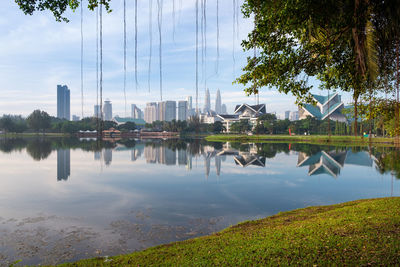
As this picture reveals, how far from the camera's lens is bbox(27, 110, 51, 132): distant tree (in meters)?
104

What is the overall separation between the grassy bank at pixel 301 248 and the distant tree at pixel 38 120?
113m

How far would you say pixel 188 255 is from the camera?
6047 mm

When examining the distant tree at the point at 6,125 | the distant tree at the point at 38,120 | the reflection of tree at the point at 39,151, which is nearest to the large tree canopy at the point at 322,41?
the reflection of tree at the point at 39,151

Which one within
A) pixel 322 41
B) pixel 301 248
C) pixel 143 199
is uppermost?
pixel 322 41

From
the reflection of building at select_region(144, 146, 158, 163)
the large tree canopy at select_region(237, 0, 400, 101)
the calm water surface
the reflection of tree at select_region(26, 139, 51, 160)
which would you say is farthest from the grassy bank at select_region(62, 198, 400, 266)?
the reflection of tree at select_region(26, 139, 51, 160)

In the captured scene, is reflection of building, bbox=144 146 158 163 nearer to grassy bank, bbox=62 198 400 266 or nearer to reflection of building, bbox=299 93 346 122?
grassy bank, bbox=62 198 400 266

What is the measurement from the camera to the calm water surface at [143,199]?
8.90 m

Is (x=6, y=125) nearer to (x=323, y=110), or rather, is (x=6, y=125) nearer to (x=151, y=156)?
(x=151, y=156)

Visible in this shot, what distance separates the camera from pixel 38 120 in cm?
10362

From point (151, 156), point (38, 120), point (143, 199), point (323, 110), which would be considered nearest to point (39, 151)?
point (151, 156)

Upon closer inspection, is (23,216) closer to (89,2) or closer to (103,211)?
(103,211)

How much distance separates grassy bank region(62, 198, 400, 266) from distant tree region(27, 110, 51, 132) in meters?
113

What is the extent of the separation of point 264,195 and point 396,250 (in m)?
10.3

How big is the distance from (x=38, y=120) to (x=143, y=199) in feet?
349
